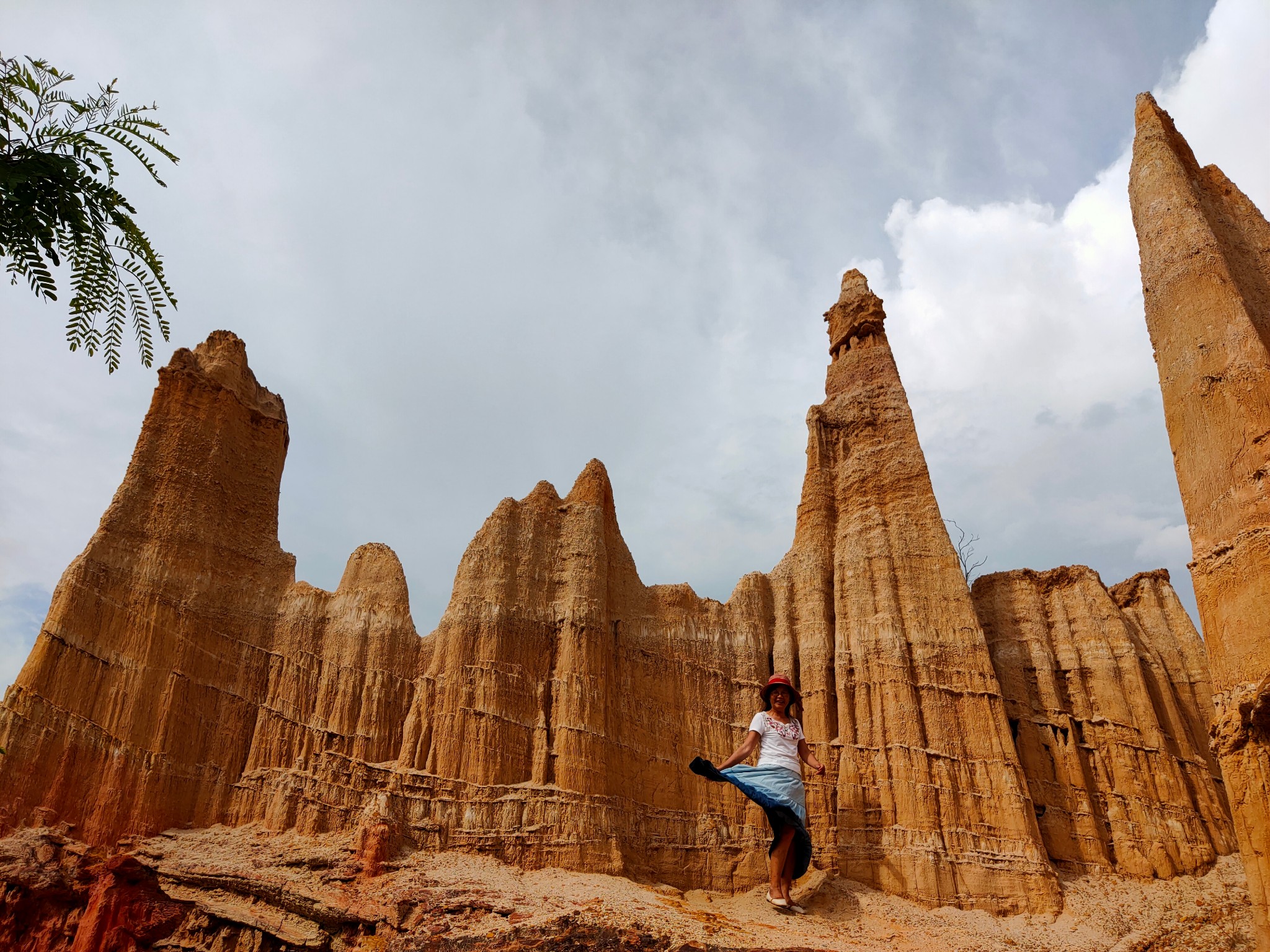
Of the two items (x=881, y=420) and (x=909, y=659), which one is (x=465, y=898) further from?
(x=881, y=420)

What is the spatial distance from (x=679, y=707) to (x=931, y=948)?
7.83 metres

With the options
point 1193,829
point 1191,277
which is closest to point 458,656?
point 1191,277

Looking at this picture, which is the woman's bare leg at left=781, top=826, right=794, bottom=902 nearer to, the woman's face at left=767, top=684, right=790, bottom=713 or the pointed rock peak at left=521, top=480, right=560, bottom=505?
the woman's face at left=767, top=684, right=790, bottom=713

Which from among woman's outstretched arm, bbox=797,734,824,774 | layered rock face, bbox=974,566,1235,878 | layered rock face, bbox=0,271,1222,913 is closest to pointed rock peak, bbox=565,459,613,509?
layered rock face, bbox=0,271,1222,913

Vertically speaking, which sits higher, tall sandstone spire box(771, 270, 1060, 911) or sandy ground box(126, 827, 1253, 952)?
tall sandstone spire box(771, 270, 1060, 911)

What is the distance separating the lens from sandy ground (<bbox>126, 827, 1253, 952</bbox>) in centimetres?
1230

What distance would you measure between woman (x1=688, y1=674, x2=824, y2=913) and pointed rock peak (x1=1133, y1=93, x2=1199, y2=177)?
495 inches

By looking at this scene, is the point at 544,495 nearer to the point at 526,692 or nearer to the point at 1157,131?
the point at 526,692

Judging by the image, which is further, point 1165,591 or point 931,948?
point 1165,591

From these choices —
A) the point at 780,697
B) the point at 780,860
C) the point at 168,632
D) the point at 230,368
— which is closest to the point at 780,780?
the point at 780,697

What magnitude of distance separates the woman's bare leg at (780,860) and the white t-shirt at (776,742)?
1.07m

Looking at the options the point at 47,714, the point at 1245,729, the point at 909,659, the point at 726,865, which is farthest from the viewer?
the point at 909,659

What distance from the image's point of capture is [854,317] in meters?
26.0

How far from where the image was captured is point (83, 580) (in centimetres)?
1652
